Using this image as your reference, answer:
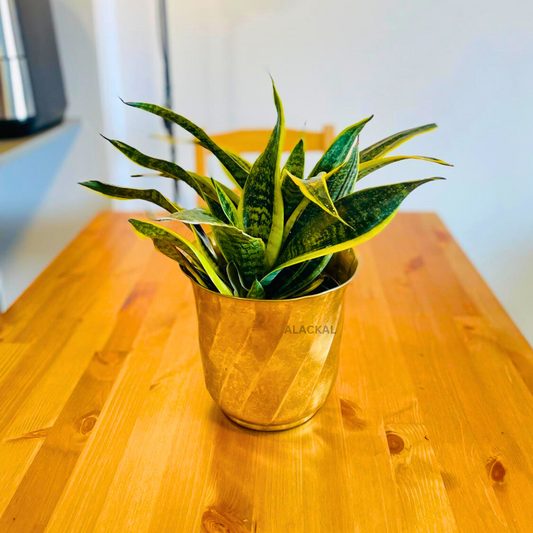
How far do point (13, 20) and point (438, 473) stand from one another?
148 centimetres

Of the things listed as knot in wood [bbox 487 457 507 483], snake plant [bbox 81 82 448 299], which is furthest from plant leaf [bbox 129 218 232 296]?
knot in wood [bbox 487 457 507 483]

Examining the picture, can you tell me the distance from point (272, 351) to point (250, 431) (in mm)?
139

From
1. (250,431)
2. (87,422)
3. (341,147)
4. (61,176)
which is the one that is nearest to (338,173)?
(341,147)

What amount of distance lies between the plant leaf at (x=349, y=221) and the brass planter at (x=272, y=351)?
5 cm

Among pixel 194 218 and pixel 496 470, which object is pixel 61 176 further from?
pixel 496 470

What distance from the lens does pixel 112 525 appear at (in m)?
0.54

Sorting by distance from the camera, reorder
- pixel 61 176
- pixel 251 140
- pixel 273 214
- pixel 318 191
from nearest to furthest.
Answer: pixel 318 191 → pixel 273 214 → pixel 251 140 → pixel 61 176

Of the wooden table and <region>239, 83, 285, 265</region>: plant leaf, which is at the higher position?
<region>239, 83, 285, 265</region>: plant leaf

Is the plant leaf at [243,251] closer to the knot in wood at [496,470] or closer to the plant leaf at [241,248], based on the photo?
the plant leaf at [241,248]

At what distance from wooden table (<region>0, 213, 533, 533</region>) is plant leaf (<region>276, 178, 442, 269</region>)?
24 centimetres

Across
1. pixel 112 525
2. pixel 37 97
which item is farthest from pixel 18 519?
pixel 37 97

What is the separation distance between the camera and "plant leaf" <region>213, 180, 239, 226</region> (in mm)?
569

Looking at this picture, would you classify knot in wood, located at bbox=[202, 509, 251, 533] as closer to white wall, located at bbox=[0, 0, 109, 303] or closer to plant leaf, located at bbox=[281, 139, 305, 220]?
plant leaf, located at bbox=[281, 139, 305, 220]

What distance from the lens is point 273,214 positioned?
1.89 feet
